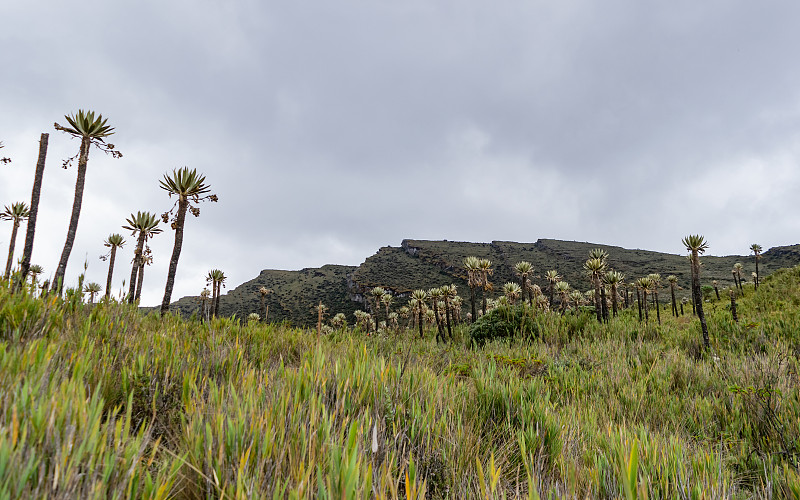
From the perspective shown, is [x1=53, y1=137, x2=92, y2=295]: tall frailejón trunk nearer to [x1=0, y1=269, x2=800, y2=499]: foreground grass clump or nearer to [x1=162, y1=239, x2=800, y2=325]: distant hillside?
[x1=0, y1=269, x2=800, y2=499]: foreground grass clump

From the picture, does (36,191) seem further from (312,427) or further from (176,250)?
(312,427)

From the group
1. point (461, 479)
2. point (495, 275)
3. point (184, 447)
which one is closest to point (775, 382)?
point (461, 479)

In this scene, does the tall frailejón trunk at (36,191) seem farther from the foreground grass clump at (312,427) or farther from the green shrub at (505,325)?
the green shrub at (505,325)

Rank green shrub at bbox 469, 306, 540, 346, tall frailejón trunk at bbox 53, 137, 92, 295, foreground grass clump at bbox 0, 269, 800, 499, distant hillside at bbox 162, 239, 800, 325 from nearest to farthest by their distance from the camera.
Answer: foreground grass clump at bbox 0, 269, 800, 499 < green shrub at bbox 469, 306, 540, 346 < tall frailejón trunk at bbox 53, 137, 92, 295 < distant hillside at bbox 162, 239, 800, 325

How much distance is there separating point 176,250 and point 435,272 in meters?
82.8

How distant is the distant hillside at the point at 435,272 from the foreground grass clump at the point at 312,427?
6854 centimetres

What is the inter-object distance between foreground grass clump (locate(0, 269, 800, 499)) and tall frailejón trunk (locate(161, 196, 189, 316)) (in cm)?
1346

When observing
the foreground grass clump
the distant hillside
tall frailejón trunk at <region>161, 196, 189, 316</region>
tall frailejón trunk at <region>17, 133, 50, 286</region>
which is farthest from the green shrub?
the distant hillside

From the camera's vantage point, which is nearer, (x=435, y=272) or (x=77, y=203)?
(x=77, y=203)

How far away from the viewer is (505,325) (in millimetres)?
14430

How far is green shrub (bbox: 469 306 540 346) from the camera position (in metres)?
13.7

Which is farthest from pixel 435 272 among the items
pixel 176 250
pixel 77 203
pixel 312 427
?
pixel 312 427

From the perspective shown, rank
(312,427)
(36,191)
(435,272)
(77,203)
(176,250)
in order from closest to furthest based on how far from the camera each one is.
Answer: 1. (312,427)
2. (36,191)
3. (77,203)
4. (176,250)
5. (435,272)

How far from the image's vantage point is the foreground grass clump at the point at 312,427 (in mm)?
1390
